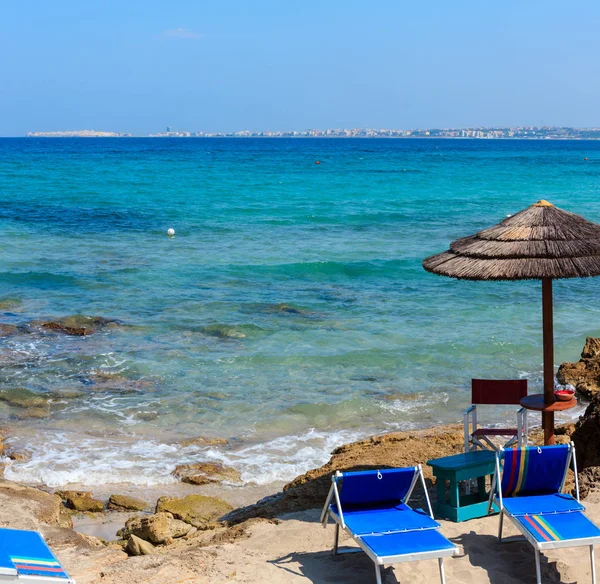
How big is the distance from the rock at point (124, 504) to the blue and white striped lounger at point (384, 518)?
2797 mm

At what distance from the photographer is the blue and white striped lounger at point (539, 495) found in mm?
5359

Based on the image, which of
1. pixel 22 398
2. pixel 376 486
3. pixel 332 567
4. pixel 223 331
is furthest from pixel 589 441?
pixel 223 331

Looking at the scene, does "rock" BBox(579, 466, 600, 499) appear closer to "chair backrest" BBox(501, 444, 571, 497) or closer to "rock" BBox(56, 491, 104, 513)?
"chair backrest" BBox(501, 444, 571, 497)

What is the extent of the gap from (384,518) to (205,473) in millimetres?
3819

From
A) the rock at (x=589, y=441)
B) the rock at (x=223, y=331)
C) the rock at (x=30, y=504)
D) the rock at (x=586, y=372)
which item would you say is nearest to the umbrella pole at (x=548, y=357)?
the rock at (x=589, y=441)

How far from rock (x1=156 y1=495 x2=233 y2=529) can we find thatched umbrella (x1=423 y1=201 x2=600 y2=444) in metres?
3.19

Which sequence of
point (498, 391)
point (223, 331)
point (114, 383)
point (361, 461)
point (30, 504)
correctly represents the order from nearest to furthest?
1. point (498, 391)
2. point (30, 504)
3. point (361, 461)
4. point (114, 383)
5. point (223, 331)

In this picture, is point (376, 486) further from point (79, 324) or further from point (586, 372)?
point (79, 324)

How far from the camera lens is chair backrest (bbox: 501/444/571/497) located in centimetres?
577

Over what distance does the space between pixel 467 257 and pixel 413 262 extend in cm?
1521

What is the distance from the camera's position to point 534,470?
A: 19.2 ft

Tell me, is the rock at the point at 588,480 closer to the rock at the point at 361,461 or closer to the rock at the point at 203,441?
A: the rock at the point at 361,461

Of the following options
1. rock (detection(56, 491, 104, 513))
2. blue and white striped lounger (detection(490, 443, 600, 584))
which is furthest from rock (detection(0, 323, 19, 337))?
blue and white striped lounger (detection(490, 443, 600, 584))

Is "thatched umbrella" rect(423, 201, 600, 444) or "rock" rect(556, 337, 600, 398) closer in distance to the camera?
"thatched umbrella" rect(423, 201, 600, 444)
